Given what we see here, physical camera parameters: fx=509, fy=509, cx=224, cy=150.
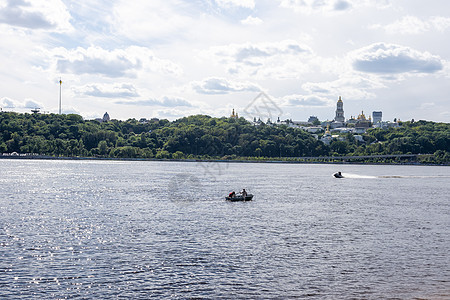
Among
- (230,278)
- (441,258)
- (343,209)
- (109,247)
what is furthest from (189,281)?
(343,209)

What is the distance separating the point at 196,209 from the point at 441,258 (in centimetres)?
4125

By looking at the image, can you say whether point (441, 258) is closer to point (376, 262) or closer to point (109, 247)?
point (376, 262)

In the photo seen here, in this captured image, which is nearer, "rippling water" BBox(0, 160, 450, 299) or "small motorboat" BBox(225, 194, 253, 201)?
"rippling water" BBox(0, 160, 450, 299)

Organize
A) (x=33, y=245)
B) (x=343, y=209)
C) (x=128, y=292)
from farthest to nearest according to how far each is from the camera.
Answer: (x=343, y=209) → (x=33, y=245) → (x=128, y=292)

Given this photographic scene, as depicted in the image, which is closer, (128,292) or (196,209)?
(128,292)

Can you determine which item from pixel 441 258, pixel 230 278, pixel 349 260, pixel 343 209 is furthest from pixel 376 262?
pixel 343 209

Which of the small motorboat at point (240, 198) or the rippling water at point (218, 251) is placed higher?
the small motorboat at point (240, 198)

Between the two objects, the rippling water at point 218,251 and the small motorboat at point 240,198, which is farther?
the small motorboat at point 240,198

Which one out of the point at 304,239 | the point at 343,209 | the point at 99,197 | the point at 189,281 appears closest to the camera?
the point at 189,281

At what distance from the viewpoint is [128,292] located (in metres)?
35.1

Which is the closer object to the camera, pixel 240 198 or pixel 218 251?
pixel 218 251

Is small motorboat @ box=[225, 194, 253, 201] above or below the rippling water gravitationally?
above

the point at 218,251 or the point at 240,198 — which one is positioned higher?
the point at 240,198

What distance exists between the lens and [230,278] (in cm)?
3925
